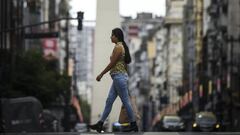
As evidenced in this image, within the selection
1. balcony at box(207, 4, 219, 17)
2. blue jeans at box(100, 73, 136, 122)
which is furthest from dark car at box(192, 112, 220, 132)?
balcony at box(207, 4, 219, 17)

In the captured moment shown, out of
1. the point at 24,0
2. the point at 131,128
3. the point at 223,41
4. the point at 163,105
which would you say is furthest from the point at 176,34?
the point at 131,128

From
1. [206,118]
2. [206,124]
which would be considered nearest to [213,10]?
[206,118]

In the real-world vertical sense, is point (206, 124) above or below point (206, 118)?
below

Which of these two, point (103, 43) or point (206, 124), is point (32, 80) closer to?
point (103, 43)

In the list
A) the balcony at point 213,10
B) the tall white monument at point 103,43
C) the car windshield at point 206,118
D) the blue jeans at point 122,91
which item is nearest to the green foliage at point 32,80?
the tall white monument at point 103,43

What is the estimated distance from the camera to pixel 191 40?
152 meters

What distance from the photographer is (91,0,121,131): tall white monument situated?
60.6 meters

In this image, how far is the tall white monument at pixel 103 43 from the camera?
60562 mm

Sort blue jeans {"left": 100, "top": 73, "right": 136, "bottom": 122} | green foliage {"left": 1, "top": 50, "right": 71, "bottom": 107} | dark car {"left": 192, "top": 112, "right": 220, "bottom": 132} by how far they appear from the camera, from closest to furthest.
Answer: blue jeans {"left": 100, "top": 73, "right": 136, "bottom": 122} < dark car {"left": 192, "top": 112, "right": 220, "bottom": 132} < green foliage {"left": 1, "top": 50, "right": 71, "bottom": 107}

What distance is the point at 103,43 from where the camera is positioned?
64.8 metres

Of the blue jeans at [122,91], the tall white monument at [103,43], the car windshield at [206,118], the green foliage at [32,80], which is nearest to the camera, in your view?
the blue jeans at [122,91]

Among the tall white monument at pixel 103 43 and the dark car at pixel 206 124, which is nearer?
the dark car at pixel 206 124

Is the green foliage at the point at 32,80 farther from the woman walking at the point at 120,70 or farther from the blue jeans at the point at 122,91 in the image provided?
the woman walking at the point at 120,70

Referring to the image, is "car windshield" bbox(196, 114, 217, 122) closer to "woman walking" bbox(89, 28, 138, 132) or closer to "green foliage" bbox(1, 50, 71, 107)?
"green foliage" bbox(1, 50, 71, 107)
